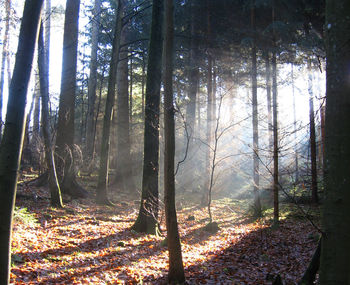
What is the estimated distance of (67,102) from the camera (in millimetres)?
10914

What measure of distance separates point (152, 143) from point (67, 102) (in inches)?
176

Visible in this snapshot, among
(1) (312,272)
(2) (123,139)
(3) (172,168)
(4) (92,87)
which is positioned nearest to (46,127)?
(3) (172,168)

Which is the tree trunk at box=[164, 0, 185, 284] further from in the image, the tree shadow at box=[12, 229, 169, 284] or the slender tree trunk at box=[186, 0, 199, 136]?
the slender tree trunk at box=[186, 0, 199, 136]

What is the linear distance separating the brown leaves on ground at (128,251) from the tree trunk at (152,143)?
0.54 metres

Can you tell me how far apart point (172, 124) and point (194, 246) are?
15.5 feet

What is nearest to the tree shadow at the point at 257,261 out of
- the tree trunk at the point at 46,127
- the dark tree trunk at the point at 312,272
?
the dark tree trunk at the point at 312,272

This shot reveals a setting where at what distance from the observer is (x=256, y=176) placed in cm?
1291

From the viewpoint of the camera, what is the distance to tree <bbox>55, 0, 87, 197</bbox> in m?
10.8

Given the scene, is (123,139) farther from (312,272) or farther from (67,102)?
(312,272)

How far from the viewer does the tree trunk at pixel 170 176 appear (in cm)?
514

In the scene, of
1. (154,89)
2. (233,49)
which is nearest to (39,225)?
(154,89)

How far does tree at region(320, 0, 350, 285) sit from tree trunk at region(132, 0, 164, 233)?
618 cm

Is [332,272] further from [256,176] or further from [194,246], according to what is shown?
[256,176]

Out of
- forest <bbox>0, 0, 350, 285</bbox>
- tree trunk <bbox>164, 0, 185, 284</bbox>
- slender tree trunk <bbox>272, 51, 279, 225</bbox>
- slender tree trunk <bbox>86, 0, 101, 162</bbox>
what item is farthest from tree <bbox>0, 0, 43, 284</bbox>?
slender tree trunk <bbox>86, 0, 101, 162</bbox>
